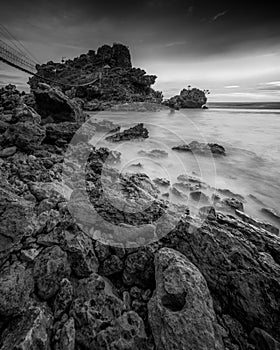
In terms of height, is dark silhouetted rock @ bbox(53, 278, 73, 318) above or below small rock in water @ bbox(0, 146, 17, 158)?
below

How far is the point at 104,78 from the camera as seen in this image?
5784 cm

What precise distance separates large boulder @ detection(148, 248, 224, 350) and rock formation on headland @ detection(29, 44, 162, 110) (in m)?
30.6

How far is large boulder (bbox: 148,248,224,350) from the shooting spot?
2.06 meters

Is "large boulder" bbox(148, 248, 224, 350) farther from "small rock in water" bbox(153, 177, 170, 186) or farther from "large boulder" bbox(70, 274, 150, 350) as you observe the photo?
"small rock in water" bbox(153, 177, 170, 186)

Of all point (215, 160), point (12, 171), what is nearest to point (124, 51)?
point (215, 160)

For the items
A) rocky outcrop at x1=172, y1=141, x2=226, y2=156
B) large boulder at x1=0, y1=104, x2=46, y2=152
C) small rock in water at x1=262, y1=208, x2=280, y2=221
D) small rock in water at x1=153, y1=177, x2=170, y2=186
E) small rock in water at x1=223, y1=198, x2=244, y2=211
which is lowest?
rocky outcrop at x1=172, y1=141, x2=226, y2=156

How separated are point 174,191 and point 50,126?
5.51m

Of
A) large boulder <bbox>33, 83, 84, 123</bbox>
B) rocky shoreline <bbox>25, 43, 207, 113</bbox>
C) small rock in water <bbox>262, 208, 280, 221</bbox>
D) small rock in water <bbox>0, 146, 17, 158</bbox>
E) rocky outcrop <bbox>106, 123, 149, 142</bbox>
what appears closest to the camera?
small rock in water <bbox>0, 146, 17, 158</bbox>

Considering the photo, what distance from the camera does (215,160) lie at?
10.8 metres

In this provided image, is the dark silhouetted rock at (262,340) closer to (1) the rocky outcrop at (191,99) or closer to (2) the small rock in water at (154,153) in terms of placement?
(2) the small rock in water at (154,153)

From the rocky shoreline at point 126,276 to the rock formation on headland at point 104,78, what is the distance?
29.3m

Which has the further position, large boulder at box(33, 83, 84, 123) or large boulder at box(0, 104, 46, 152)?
large boulder at box(33, 83, 84, 123)

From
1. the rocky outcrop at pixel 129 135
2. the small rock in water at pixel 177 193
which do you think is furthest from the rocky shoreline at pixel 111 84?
the small rock in water at pixel 177 193

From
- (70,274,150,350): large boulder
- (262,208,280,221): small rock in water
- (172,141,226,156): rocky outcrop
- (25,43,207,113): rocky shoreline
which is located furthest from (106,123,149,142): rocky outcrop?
(25,43,207,113): rocky shoreline
